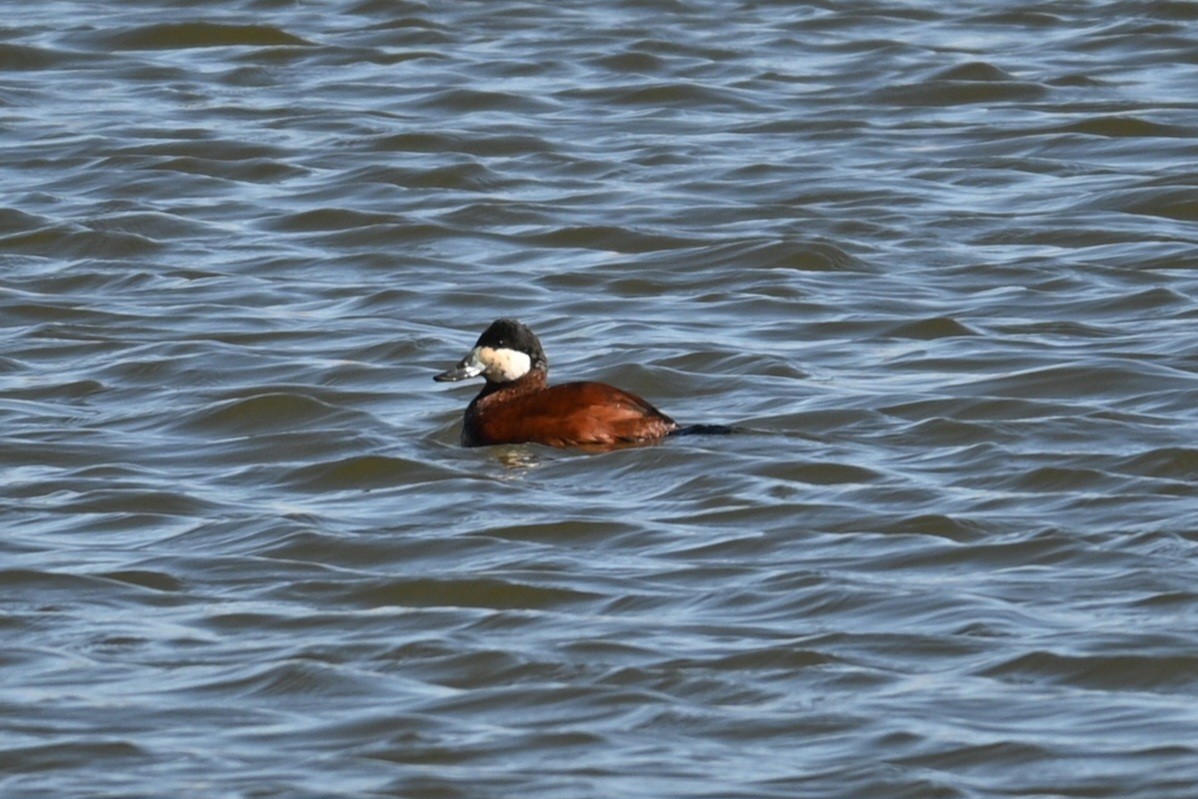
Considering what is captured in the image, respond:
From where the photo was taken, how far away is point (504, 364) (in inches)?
444

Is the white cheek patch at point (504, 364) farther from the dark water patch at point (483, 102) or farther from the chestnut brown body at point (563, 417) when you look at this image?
the dark water patch at point (483, 102)

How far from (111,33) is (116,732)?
13100mm

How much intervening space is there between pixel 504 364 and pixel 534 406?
37 cm

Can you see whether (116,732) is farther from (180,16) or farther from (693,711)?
(180,16)

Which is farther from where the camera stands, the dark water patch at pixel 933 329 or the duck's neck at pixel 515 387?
the dark water patch at pixel 933 329

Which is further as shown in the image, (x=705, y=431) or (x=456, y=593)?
(x=705, y=431)

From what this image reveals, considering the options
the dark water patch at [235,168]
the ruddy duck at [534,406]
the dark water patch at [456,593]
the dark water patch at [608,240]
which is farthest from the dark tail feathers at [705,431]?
the dark water patch at [235,168]

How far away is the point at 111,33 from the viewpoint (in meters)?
20.0

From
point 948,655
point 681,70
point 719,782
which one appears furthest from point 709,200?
point 719,782

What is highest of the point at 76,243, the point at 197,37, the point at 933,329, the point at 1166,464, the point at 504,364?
the point at 197,37

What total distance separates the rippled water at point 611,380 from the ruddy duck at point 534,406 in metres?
0.15

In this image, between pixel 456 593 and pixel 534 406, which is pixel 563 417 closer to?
pixel 534 406

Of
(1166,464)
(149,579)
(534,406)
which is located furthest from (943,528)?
(149,579)

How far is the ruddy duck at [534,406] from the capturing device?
35.2 ft
